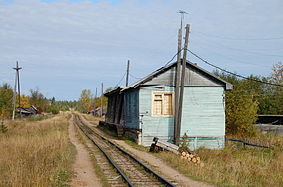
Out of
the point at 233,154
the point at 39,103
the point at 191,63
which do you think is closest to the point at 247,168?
the point at 233,154

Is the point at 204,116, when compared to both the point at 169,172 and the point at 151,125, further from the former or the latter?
the point at 169,172

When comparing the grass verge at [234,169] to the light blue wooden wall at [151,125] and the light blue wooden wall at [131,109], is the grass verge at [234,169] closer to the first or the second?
the light blue wooden wall at [151,125]

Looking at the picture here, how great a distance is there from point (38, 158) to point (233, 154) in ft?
33.8

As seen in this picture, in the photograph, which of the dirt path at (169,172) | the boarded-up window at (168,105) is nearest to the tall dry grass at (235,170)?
the dirt path at (169,172)

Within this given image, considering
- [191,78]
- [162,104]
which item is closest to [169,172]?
[162,104]

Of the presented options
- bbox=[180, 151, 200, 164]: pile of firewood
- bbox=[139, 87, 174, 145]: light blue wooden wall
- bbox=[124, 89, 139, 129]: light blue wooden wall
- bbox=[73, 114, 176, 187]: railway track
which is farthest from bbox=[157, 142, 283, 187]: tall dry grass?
bbox=[124, 89, 139, 129]: light blue wooden wall

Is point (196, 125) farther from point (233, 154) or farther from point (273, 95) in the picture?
point (273, 95)

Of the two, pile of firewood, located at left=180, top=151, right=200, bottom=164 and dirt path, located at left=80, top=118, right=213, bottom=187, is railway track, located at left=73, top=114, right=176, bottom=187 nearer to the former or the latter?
dirt path, located at left=80, top=118, right=213, bottom=187

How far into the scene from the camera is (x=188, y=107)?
2197cm

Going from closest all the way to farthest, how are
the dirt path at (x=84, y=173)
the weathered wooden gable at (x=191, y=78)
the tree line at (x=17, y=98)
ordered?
the dirt path at (x=84, y=173), the weathered wooden gable at (x=191, y=78), the tree line at (x=17, y=98)

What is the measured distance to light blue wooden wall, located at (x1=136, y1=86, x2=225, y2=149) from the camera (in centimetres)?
2169

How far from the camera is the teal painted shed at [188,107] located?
71.2 ft

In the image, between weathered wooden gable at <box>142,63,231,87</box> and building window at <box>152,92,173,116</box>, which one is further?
weathered wooden gable at <box>142,63,231,87</box>

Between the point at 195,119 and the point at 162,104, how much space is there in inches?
89.4
